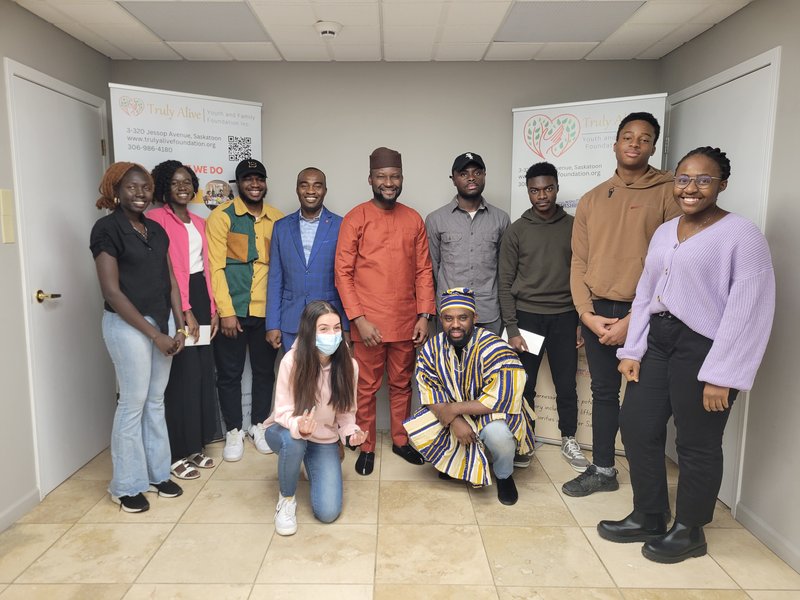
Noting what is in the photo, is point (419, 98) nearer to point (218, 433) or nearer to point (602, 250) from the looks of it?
point (602, 250)

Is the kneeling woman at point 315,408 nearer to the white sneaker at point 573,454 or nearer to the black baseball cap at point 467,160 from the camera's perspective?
the black baseball cap at point 467,160

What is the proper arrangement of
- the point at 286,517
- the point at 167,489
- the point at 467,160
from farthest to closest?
the point at 467,160, the point at 167,489, the point at 286,517

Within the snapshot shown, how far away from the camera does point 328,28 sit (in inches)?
124

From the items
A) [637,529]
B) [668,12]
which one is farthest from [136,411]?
[668,12]

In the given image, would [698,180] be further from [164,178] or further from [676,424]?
[164,178]

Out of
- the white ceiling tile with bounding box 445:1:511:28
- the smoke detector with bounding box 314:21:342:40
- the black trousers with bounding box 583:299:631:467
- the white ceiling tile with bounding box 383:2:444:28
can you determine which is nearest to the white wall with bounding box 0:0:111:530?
the smoke detector with bounding box 314:21:342:40

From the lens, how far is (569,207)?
364 cm

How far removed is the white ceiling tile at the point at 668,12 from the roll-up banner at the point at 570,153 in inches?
19.4

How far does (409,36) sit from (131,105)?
1691mm

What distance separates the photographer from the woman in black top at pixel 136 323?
2.56 m

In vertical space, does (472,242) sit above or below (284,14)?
below

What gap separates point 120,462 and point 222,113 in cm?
217

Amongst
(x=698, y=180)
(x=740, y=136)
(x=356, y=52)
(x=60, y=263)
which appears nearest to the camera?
(x=698, y=180)

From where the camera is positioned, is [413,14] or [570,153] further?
[570,153]
